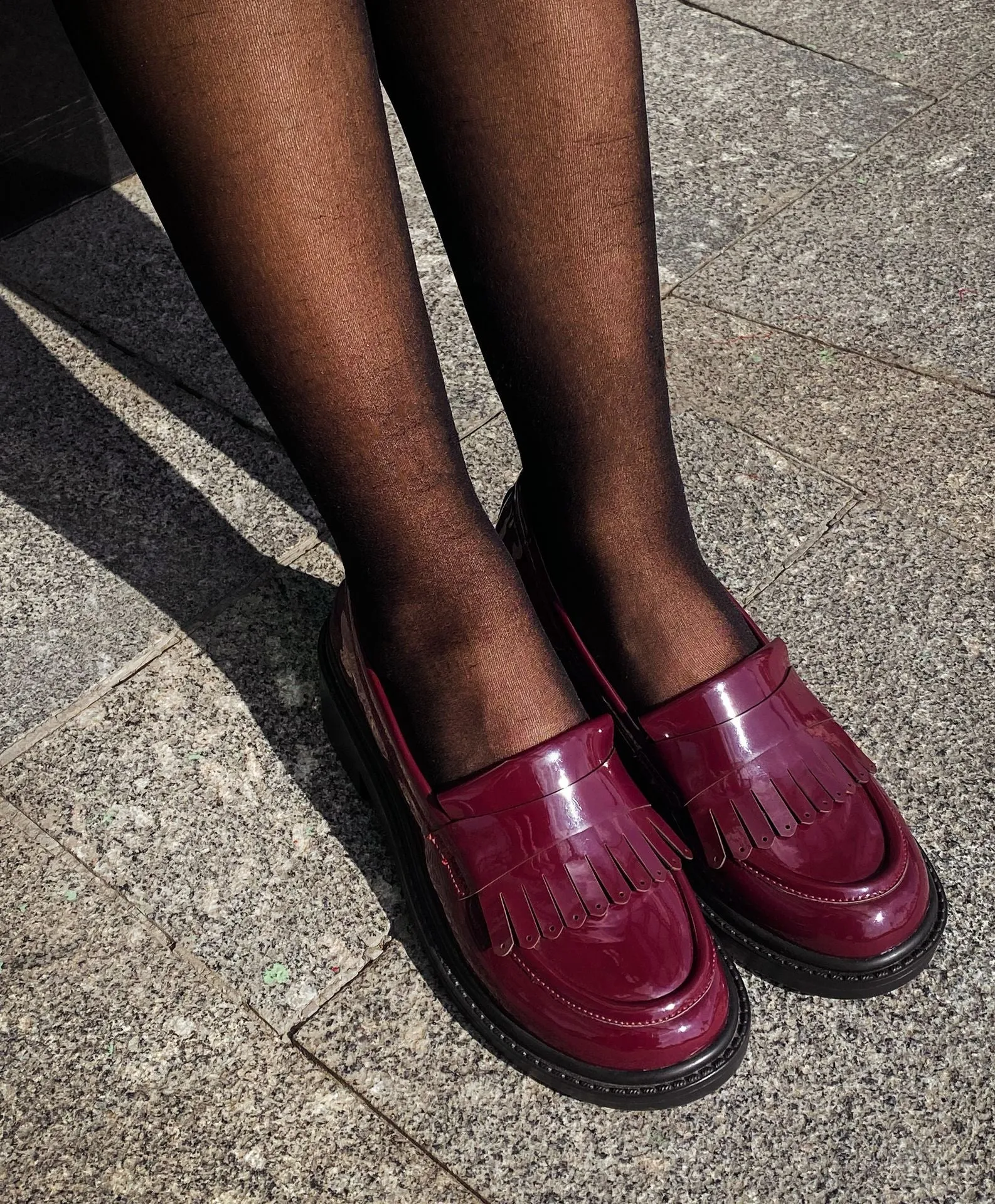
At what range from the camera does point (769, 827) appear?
116 centimetres

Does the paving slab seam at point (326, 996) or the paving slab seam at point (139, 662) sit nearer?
the paving slab seam at point (326, 996)

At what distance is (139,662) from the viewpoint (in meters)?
1.53

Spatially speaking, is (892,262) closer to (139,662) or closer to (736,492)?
(736,492)

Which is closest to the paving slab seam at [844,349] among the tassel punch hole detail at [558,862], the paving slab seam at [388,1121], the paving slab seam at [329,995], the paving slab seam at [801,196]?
the paving slab seam at [801,196]

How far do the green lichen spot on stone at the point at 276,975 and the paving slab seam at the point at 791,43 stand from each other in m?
2.27

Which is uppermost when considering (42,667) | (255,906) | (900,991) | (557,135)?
(557,135)

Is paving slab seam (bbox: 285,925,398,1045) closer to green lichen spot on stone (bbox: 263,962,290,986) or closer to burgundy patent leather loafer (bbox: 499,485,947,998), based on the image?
green lichen spot on stone (bbox: 263,962,290,986)

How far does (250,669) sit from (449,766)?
16.9 inches

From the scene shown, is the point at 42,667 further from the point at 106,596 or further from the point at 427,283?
the point at 427,283

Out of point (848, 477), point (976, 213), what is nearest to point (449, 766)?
point (848, 477)

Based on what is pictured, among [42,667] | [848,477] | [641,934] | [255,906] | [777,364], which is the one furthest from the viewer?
[777,364]

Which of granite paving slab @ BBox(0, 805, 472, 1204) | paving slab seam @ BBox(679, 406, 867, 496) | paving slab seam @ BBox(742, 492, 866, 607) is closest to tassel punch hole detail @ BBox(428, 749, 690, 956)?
granite paving slab @ BBox(0, 805, 472, 1204)

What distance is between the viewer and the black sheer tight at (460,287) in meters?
0.97

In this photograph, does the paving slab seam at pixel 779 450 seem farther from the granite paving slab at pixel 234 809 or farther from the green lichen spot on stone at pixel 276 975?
the green lichen spot on stone at pixel 276 975
